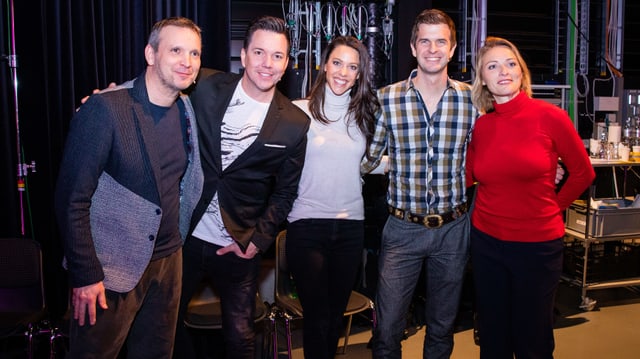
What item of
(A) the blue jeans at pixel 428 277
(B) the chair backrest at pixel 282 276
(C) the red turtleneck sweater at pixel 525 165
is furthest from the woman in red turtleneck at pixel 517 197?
(B) the chair backrest at pixel 282 276

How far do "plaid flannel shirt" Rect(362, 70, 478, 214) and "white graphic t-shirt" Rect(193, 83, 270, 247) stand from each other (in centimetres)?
58

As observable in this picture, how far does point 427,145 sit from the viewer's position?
239 centimetres

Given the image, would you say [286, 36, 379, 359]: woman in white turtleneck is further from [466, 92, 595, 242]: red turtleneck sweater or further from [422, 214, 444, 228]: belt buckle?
[466, 92, 595, 242]: red turtleneck sweater

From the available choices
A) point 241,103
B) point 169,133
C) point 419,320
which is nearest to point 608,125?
point 419,320

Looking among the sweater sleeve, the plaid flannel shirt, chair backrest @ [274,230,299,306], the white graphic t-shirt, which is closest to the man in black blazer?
the white graphic t-shirt

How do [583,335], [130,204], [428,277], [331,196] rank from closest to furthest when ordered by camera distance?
[130,204] → [331,196] → [428,277] → [583,335]

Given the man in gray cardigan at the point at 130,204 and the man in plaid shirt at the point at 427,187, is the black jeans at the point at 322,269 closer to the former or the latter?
the man in plaid shirt at the point at 427,187

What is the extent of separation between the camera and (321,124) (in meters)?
2.41

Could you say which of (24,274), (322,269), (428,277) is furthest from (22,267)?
(428,277)

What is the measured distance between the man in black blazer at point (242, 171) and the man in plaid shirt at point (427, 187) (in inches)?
17.6

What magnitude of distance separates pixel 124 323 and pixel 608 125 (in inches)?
163

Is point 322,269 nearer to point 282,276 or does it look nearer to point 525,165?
point 282,276

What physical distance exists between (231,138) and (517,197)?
121cm

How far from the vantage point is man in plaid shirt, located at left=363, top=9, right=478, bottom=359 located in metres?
2.39
